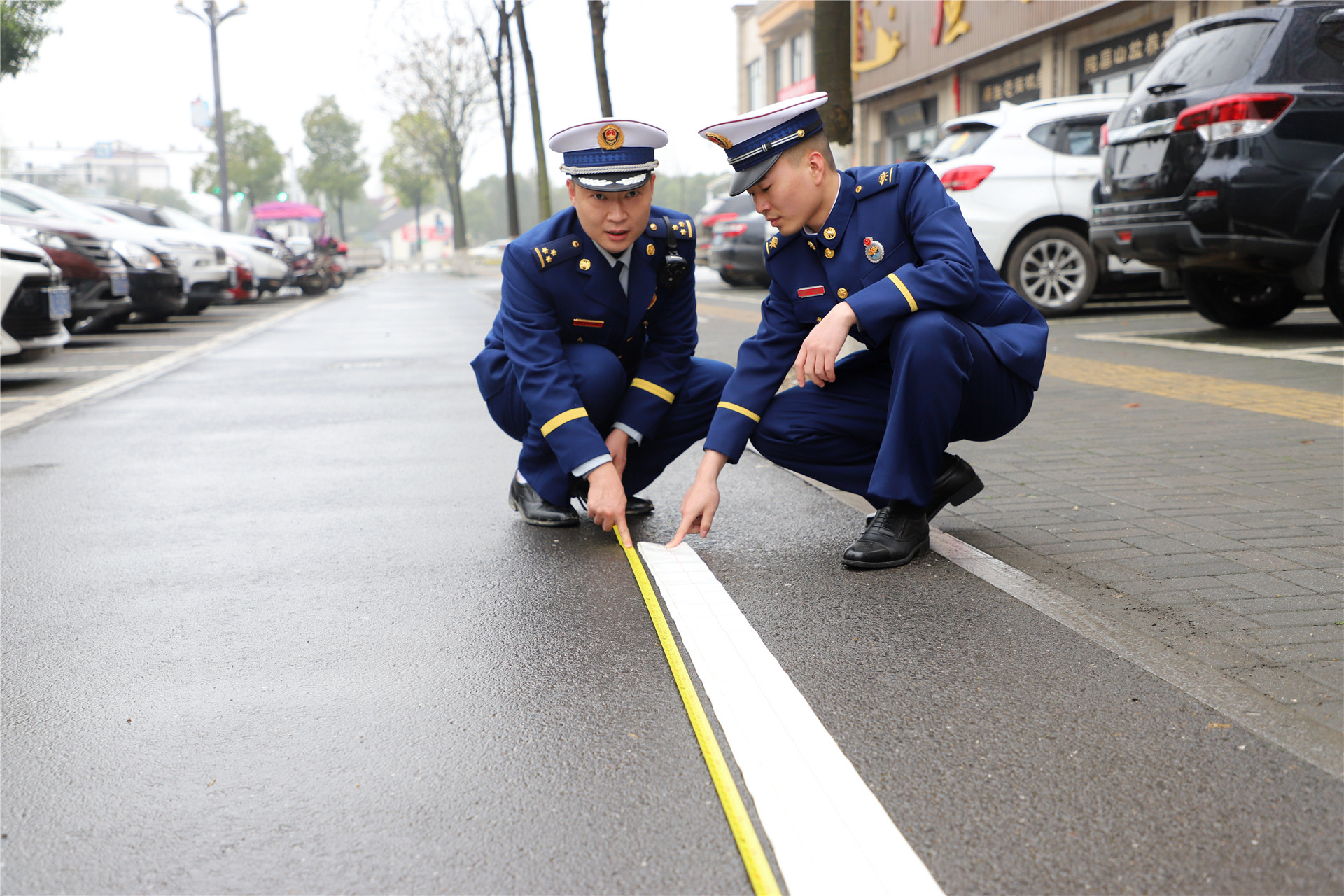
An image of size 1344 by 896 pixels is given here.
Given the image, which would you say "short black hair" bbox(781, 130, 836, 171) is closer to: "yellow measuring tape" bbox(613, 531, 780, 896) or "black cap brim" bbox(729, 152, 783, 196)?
"black cap brim" bbox(729, 152, 783, 196)

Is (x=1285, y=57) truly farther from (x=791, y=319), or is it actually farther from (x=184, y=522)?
(x=184, y=522)

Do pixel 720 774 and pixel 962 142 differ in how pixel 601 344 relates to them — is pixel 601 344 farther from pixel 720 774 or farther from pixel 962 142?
pixel 962 142

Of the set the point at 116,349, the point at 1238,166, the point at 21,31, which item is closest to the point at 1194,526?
the point at 1238,166

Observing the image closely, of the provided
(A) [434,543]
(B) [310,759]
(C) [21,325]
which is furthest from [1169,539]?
(C) [21,325]

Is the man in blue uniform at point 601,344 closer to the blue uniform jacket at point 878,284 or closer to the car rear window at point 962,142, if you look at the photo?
the blue uniform jacket at point 878,284

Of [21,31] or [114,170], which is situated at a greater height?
[114,170]

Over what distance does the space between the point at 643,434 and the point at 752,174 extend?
1043 millimetres

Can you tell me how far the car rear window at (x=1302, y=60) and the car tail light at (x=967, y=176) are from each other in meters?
3.49

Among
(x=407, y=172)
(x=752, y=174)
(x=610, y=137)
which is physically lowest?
(x=752, y=174)

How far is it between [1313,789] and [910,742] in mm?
687

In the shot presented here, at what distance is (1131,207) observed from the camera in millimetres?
8648

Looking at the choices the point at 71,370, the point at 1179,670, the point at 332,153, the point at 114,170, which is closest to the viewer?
the point at 1179,670

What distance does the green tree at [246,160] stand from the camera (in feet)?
213

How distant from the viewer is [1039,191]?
11281 millimetres
